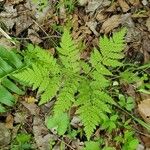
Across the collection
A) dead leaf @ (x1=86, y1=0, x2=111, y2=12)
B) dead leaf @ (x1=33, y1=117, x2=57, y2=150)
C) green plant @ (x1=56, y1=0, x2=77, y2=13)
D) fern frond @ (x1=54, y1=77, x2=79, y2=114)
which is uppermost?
green plant @ (x1=56, y1=0, x2=77, y2=13)

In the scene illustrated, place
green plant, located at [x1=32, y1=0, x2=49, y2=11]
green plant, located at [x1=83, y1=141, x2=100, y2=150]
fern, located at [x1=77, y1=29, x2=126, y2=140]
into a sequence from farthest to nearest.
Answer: green plant, located at [x1=32, y1=0, x2=49, y2=11], green plant, located at [x1=83, y1=141, x2=100, y2=150], fern, located at [x1=77, y1=29, x2=126, y2=140]

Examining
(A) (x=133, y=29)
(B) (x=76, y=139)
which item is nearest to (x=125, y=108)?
(B) (x=76, y=139)

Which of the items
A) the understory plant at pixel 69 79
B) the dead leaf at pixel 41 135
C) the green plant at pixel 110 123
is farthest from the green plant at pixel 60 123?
the green plant at pixel 110 123

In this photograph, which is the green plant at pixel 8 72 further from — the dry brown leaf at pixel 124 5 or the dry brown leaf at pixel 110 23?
the dry brown leaf at pixel 124 5

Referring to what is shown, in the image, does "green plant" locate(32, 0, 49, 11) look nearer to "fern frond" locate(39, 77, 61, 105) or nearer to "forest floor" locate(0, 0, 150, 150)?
"forest floor" locate(0, 0, 150, 150)

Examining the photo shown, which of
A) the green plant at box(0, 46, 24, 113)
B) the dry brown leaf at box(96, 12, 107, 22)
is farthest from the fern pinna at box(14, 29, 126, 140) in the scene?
the dry brown leaf at box(96, 12, 107, 22)

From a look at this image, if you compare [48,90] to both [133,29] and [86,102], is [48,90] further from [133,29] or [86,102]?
[133,29]

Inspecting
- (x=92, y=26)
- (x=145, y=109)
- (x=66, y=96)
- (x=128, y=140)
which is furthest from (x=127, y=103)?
(x=92, y=26)
